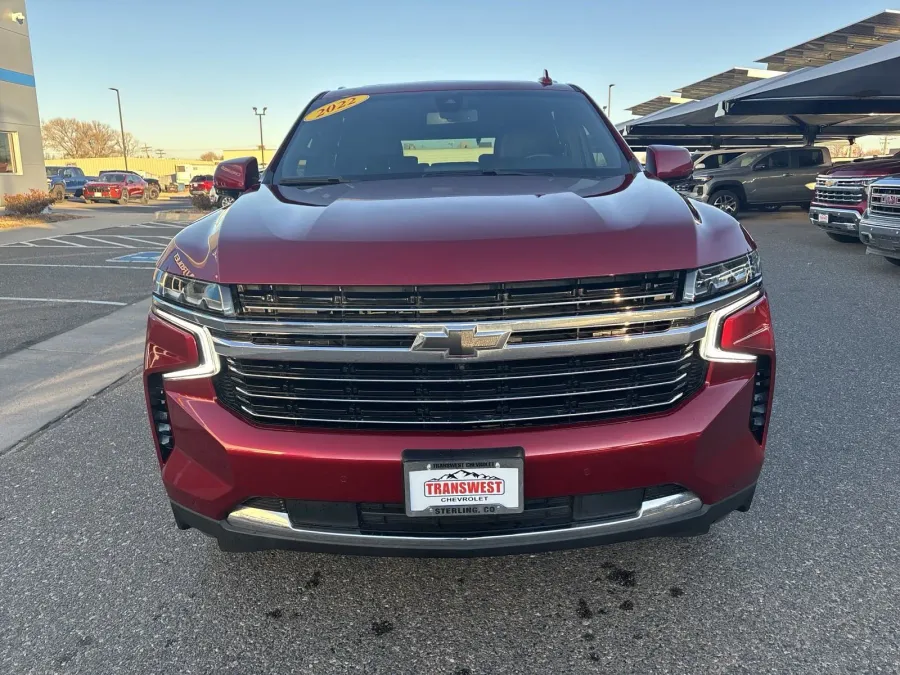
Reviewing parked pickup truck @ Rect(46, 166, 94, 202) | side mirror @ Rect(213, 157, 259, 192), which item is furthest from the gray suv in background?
parked pickup truck @ Rect(46, 166, 94, 202)

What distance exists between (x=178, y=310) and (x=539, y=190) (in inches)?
51.2

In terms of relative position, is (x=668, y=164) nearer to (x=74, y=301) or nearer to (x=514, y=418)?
(x=514, y=418)

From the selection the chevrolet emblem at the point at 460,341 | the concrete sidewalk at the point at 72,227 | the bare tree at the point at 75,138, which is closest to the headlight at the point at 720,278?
the chevrolet emblem at the point at 460,341

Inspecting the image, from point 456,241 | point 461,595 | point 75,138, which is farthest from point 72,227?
point 75,138

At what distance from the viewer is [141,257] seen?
1191cm

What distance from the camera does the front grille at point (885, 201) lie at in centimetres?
804

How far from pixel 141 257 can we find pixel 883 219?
36.3ft

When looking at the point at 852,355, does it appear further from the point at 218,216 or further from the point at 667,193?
the point at 218,216

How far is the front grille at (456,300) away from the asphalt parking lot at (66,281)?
4665 millimetres

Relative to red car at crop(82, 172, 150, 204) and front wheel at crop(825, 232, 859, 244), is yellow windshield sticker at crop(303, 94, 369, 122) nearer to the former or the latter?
front wheel at crop(825, 232, 859, 244)

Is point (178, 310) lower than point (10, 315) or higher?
higher

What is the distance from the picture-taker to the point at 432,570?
2.52m

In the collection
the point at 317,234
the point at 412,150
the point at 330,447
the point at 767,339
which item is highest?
the point at 412,150

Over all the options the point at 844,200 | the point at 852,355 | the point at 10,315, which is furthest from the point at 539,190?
the point at 844,200
